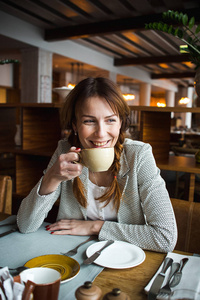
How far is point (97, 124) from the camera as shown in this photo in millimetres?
1171

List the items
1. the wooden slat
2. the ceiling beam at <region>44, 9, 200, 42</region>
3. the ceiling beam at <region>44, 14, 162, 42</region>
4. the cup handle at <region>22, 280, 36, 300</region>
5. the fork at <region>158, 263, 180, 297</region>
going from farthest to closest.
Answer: the ceiling beam at <region>44, 14, 162, 42</region>
the ceiling beam at <region>44, 9, 200, 42</region>
the wooden slat
the fork at <region>158, 263, 180, 297</region>
the cup handle at <region>22, 280, 36, 300</region>

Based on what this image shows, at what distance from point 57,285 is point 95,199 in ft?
2.50

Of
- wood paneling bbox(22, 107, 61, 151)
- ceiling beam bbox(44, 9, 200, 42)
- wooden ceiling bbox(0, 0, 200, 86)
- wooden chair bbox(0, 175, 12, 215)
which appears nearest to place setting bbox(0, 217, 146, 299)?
wooden chair bbox(0, 175, 12, 215)

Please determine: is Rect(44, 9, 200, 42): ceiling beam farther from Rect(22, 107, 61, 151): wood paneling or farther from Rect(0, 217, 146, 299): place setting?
Rect(0, 217, 146, 299): place setting

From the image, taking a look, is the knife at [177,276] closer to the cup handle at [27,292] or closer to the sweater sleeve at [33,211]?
the cup handle at [27,292]

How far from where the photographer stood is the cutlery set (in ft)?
2.31

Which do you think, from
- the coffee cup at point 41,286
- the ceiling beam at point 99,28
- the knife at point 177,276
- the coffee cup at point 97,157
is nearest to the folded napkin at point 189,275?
the knife at point 177,276

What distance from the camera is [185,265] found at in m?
0.86

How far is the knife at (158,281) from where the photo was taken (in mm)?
709

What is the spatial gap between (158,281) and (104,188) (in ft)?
2.03

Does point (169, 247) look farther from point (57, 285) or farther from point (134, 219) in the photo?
point (57, 285)

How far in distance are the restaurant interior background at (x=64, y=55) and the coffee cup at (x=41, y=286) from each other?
1395 millimetres

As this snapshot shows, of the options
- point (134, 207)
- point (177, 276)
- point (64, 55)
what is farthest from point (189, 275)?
point (64, 55)

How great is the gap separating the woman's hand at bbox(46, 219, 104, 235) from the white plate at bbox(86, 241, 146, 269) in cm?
12
